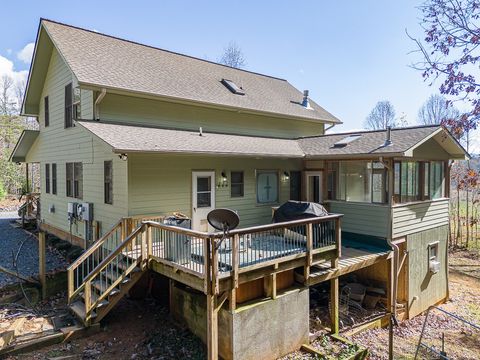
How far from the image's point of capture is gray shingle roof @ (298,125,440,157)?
29.7ft

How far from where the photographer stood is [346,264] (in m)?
8.05

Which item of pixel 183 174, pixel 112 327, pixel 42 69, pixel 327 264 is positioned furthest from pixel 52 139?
pixel 327 264

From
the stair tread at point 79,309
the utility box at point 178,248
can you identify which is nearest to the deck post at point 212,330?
the utility box at point 178,248

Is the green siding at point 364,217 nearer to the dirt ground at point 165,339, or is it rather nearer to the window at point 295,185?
the window at point 295,185

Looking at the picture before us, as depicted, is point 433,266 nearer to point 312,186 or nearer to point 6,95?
point 312,186

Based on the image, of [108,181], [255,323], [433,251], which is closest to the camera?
[255,323]

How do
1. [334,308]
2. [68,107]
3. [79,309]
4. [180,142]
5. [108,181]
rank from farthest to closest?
[68,107]
[108,181]
[180,142]
[334,308]
[79,309]

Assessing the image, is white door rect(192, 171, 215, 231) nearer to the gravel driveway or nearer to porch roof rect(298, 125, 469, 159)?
porch roof rect(298, 125, 469, 159)

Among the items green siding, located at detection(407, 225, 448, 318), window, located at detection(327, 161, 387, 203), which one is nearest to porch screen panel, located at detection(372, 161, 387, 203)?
window, located at detection(327, 161, 387, 203)

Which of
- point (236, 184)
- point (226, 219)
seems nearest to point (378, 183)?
point (236, 184)

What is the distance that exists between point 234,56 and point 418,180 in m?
22.4

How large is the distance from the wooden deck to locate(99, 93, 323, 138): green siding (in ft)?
18.0

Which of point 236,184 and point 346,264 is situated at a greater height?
point 236,184

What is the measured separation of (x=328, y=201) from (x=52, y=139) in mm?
10419
